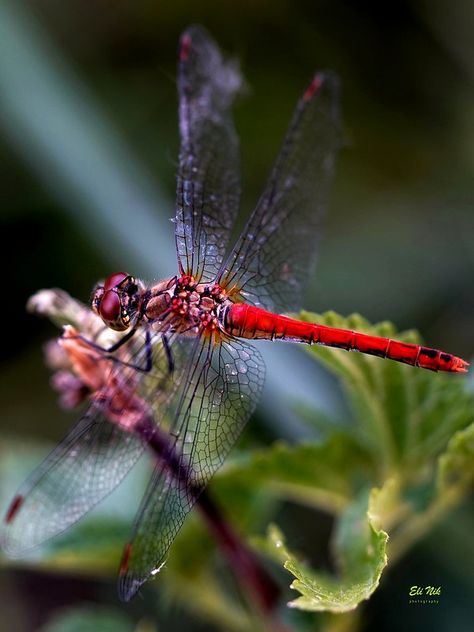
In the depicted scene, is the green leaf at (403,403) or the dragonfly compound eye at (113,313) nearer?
the green leaf at (403,403)

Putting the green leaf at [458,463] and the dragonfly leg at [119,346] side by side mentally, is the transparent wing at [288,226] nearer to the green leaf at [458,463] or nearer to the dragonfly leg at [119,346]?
the dragonfly leg at [119,346]

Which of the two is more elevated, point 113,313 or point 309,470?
point 113,313

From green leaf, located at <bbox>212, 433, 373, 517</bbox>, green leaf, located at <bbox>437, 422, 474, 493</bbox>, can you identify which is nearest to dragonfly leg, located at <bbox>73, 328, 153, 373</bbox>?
green leaf, located at <bbox>212, 433, 373, 517</bbox>

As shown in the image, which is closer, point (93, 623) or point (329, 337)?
point (329, 337)

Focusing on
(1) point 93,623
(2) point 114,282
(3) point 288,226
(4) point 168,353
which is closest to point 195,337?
(4) point 168,353

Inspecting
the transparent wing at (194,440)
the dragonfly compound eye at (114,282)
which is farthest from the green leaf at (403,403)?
the dragonfly compound eye at (114,282)

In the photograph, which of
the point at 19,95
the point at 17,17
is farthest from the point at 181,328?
the point at 17,17

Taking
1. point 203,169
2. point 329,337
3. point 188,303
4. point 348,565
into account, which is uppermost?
point 203,169

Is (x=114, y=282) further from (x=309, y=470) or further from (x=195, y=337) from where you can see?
(x=309, y=470)
